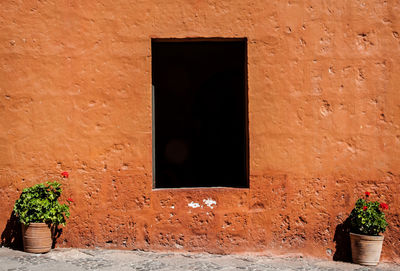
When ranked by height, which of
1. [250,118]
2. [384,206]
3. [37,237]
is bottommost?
[37,237]

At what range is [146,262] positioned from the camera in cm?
433

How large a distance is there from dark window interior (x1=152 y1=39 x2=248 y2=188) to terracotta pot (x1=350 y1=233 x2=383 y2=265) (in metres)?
3.54

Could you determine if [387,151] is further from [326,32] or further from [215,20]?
[215,20]

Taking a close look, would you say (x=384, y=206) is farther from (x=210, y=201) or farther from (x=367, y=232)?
(x=210, y=201)

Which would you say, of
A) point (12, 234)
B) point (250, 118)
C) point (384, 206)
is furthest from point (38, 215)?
point (384, 206)

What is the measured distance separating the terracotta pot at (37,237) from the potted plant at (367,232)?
10.0ft

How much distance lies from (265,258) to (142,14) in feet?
9.35

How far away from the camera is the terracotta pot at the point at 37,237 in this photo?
171 inches

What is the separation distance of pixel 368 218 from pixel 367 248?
304 mm

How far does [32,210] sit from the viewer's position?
14.3ft

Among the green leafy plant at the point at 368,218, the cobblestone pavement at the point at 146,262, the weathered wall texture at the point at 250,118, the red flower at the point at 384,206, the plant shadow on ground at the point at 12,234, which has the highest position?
the weathered wall texture at the point at 250,118

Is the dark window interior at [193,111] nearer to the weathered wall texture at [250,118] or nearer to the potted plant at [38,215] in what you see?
the weathered wall texture at [250,118]

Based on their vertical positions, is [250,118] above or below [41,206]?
above

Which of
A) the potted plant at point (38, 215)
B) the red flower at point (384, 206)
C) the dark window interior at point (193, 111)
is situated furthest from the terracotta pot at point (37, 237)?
the dark window interior at point (193, 111)
